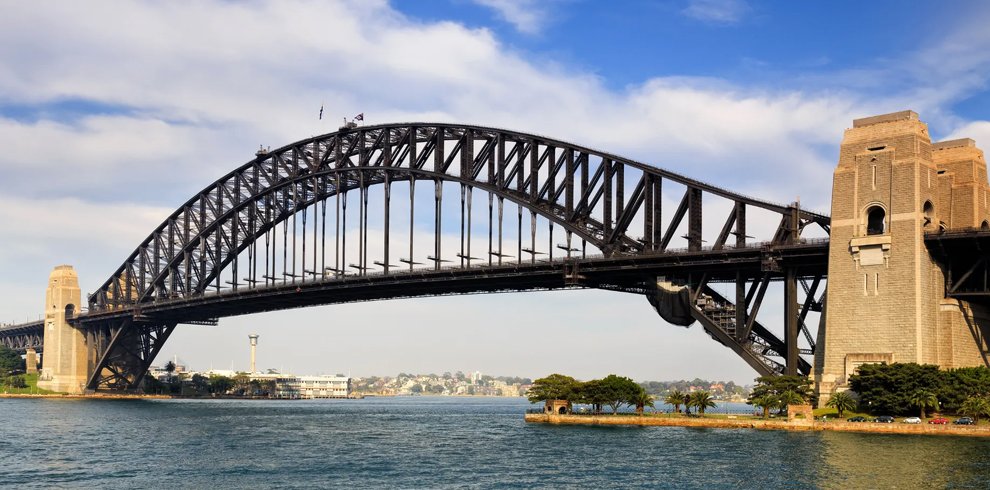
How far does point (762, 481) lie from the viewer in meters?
70.5

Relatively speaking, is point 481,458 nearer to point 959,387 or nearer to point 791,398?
point 791,398

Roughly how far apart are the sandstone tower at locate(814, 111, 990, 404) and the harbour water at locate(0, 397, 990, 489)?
34.4 feet

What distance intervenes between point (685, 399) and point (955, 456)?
4589cm

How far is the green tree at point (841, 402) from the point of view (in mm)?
102438

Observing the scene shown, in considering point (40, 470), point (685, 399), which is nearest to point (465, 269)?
point (685, 399)

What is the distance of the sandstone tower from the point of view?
103 m

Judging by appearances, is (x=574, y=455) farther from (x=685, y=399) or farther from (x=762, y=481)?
(x=685, y=399)

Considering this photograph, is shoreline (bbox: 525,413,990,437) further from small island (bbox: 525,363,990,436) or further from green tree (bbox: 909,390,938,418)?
green tree (bbox: 909,390,938,418)

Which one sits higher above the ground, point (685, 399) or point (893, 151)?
point (893, 151)

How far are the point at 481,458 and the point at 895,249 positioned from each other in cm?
4354

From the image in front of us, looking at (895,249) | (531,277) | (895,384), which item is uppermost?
(895,249)

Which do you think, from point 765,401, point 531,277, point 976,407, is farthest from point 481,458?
point 531,277

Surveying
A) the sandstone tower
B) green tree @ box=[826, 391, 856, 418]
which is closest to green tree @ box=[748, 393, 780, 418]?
the sandstone tower

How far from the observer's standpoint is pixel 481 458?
88.8 meters
